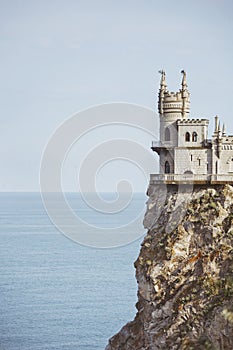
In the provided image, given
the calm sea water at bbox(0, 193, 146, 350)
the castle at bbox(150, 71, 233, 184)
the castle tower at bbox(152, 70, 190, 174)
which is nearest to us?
the castle at bbox(150, 71, 233, 184)

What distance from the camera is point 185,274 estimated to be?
6644 cm

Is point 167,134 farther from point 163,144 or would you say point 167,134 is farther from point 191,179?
point 191,179

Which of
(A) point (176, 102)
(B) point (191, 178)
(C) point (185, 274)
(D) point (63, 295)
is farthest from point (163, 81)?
(D) point (63, 295)

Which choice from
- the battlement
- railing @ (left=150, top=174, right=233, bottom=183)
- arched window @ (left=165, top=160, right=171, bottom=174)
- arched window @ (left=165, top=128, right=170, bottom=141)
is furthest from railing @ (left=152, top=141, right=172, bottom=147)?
railing @ (left=150, top=174, right=233, bottom=183)

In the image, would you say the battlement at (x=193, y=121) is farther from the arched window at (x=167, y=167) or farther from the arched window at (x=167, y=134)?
the arched window at (x=167, y=167)

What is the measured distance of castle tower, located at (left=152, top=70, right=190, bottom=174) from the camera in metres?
73.9

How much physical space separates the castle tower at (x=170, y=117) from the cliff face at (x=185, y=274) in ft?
13.2

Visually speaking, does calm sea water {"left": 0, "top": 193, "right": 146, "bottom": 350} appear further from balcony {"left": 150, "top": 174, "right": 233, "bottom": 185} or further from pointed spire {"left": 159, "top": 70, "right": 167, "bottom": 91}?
pointed spire {"left": 159, "top": 70, "right": 167, "bottom": 91}

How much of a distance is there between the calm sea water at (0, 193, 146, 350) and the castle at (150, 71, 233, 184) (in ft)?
81.8

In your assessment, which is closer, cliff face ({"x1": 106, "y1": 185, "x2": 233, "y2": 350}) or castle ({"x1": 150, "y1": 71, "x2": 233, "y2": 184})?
cliff face ({"x1": 106, "y1": 185, "x2": 233, "y2": 350})

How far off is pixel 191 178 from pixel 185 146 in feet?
13.9

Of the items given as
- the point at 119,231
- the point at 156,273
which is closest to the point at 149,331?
the point at 156,273

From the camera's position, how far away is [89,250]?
160625mm

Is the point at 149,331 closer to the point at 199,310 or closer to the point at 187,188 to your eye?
the point at 199,310
